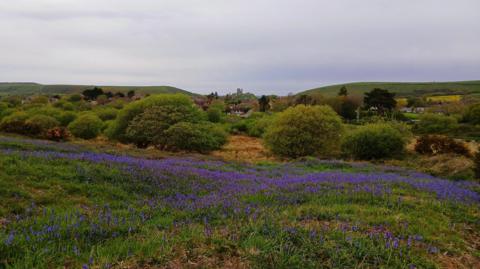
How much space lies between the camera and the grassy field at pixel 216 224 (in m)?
3.70

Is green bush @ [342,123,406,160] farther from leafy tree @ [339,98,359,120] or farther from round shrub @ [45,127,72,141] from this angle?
leafy tree @ [339,98,359,120]

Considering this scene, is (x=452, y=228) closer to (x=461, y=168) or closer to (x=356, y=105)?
(x=461, y=168)

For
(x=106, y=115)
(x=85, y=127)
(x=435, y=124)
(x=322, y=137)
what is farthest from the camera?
(x=435, y=124)

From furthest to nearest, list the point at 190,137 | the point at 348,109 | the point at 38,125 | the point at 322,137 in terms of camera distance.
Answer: the point at 348,109 → the point at 38,125 → the point at 190,137 → the point at 322,137

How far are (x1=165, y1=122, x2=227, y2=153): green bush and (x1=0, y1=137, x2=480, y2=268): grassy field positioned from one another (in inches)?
776

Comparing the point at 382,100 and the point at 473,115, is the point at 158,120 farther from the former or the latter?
the point at 382,100

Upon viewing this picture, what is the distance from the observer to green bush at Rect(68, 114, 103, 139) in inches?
1558

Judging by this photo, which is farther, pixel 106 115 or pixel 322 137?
pixel 106 115

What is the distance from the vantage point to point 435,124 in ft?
169

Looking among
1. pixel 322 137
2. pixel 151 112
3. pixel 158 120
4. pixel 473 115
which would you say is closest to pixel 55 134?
pixel 151 112

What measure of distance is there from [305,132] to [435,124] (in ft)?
115

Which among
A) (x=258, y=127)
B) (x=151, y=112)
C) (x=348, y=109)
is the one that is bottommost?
(x=258, y=127)

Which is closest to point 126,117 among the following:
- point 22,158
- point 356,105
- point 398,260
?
point 22,158

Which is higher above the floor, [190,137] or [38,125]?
[38,125]
